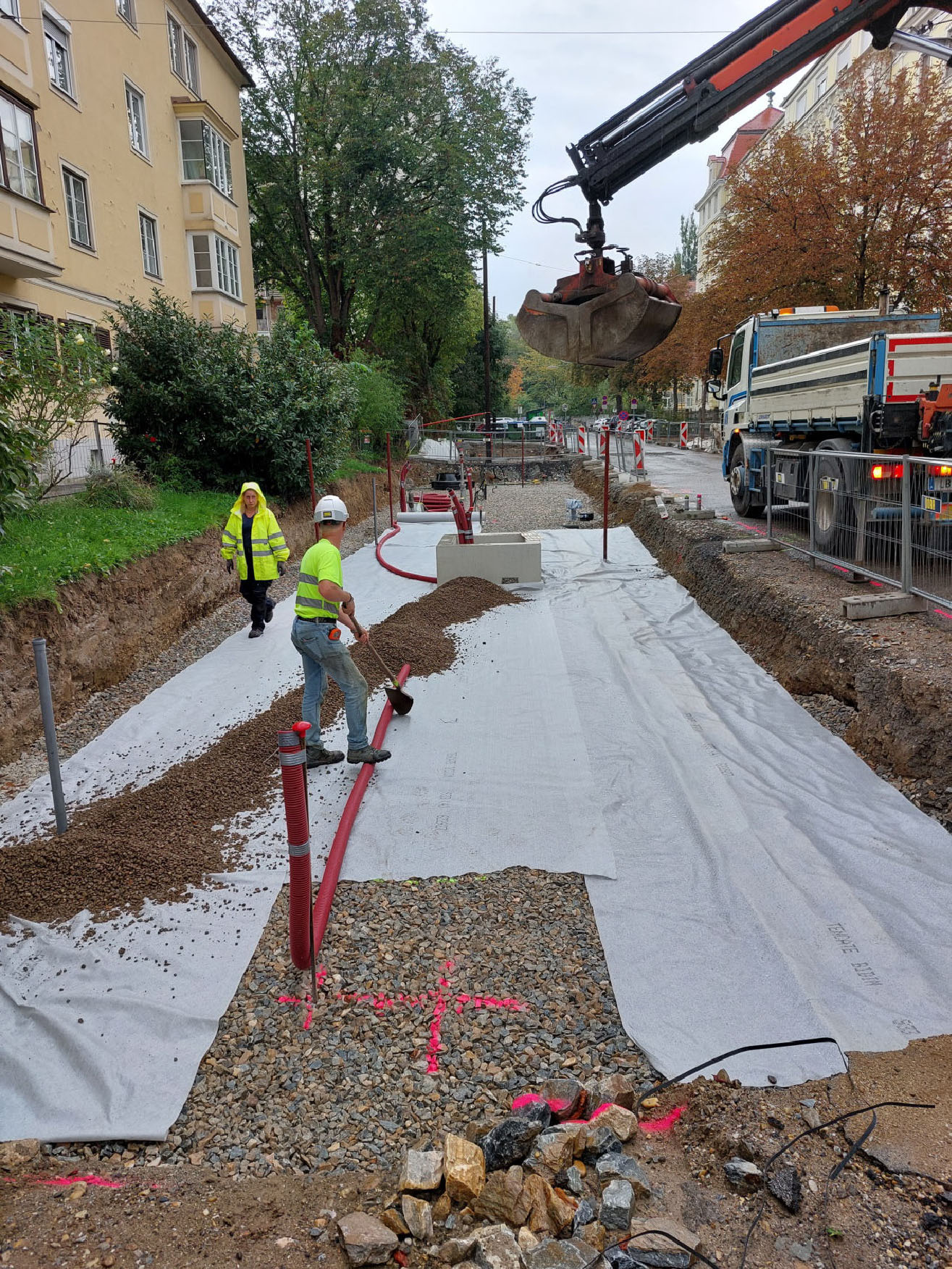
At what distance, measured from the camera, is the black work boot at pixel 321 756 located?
18.9 ft

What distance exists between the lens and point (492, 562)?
11.3 metres

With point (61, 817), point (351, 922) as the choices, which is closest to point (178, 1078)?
point (351, 922)

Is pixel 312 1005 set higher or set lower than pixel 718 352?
lower

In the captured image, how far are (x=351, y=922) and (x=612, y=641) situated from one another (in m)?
5.41

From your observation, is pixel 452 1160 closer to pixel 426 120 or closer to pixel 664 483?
pixel 664 483

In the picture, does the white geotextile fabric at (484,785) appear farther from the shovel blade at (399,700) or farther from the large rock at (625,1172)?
the large rock at (625,1172)

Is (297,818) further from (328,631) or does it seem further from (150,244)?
(150,244)

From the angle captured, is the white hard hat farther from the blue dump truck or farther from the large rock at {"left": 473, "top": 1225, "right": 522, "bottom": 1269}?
the blue dump truck

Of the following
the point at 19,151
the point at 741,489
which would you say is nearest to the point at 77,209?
the point at 19,151

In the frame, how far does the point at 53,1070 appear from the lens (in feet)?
10.3

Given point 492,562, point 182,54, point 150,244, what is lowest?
point 492,562

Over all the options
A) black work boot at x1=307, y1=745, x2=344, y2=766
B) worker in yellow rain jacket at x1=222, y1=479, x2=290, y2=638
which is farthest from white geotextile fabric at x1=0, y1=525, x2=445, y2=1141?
worker in yellow rain jacket at x1=222, y1=479, x2=290, y2=638

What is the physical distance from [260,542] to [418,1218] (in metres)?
7.45

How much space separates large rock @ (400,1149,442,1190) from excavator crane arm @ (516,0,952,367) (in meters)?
6.05
